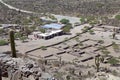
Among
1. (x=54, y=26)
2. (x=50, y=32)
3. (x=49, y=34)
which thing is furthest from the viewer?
(x=54, y=26)

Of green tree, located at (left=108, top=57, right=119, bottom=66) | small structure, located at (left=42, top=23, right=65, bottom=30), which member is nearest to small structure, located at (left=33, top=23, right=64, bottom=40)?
small structure, located at (left=42, top=23, right=65, bottom=30)

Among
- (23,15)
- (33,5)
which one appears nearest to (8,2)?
(33,5)

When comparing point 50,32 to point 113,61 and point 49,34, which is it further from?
point 113,61

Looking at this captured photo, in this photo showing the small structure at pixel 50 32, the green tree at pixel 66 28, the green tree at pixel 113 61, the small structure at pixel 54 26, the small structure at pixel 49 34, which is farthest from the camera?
the small structure at pixel 54 26

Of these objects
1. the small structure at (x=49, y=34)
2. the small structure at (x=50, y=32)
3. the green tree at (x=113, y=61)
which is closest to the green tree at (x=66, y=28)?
the small structure at (x=50, y=32)

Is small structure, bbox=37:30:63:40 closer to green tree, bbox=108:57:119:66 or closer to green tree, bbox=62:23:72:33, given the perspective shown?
green tree, bbox=62:23:72:33

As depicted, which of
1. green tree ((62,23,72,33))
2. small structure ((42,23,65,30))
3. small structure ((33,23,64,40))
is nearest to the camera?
small structure ((33,23,64,40))

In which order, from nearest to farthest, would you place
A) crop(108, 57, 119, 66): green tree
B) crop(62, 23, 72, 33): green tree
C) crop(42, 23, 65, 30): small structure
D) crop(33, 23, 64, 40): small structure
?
1. crop(108, 57, 119, 66): green tree
2. crop(33, 23, 64, 40): small structure
3. crop(62, 23, 72, 33): green tree
4. crop(42, 23, 65, 30): small structure

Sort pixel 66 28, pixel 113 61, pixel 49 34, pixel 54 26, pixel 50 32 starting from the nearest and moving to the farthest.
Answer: pixel 113 61
pixel 49 34
pixel 50 32
pixel 66 28
pixel 54 26

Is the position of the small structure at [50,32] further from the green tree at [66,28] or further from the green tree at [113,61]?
the green tree at [113,61]

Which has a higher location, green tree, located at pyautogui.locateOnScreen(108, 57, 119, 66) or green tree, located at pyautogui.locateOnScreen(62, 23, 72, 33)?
green tree, located at pyautogui.locateOnScreen(62, 23, 72, 33)

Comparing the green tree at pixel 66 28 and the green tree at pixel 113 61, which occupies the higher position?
the green tree at pixel 66 28

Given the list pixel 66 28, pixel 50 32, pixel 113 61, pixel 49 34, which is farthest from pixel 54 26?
pixel 113 61
